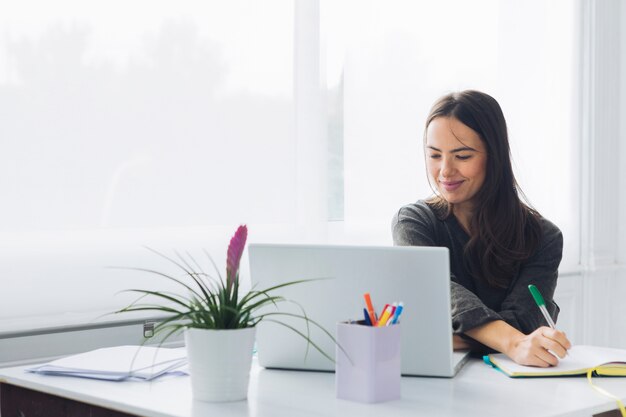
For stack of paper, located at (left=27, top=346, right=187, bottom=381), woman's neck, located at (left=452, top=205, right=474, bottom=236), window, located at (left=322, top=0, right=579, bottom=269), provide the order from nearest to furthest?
stack of paper, located at (left=27, top=346, right=187, bottom=381) → woman's neck, located at (left=452, top=205, right=474, bottom=236) → window, located at (left=322, top=0, right=579, bottom=269)

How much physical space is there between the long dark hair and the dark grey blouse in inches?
1.0

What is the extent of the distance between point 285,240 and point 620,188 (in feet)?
5.39

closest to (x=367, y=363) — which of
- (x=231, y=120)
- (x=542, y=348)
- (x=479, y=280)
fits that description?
(x=542, y=348)

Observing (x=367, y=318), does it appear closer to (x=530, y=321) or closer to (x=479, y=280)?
(x=530, y=321)

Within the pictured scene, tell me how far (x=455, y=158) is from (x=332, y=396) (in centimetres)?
88

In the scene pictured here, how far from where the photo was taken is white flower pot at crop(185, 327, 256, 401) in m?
1.44

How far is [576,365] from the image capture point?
1.68 meters

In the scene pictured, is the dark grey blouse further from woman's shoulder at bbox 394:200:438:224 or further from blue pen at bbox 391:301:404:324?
blue pen at bbox 391:301:404:324

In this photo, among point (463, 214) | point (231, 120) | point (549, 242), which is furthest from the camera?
point (231, 120)

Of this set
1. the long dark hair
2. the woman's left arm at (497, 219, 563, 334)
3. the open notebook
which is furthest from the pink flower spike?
the long dark hair

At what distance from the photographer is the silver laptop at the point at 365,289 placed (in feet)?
5.21

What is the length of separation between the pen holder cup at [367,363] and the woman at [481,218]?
2.23ft

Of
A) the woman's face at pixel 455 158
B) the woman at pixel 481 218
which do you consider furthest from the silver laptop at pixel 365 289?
the woman's face at pixel 455 158

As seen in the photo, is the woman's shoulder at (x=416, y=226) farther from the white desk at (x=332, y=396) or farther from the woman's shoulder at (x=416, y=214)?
the white desk at (x=332, y=396)
